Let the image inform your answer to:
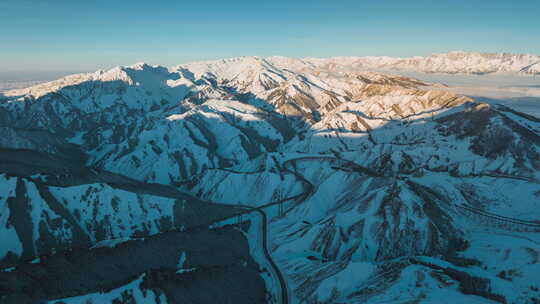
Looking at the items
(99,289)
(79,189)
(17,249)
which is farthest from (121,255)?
(79,189)

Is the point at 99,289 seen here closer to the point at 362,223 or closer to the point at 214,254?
the point at 214,254

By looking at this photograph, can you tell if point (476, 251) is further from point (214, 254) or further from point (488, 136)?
point (488, 136)

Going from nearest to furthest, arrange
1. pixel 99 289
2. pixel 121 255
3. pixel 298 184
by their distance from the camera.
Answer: pixel 99 289 → pixel 121 255 → pixel 298 184

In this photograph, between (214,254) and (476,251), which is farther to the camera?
(214,254)

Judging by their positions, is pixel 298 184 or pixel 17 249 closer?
pixel 17 249

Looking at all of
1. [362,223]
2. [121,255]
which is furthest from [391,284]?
[121,255]

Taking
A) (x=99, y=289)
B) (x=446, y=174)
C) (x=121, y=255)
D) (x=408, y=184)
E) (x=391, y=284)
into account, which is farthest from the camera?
(x=446, y=174)

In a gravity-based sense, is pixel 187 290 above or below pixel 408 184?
below

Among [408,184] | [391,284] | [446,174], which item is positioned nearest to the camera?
[391,284]

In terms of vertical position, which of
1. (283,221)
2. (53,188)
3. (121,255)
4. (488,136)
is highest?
(488,136)
